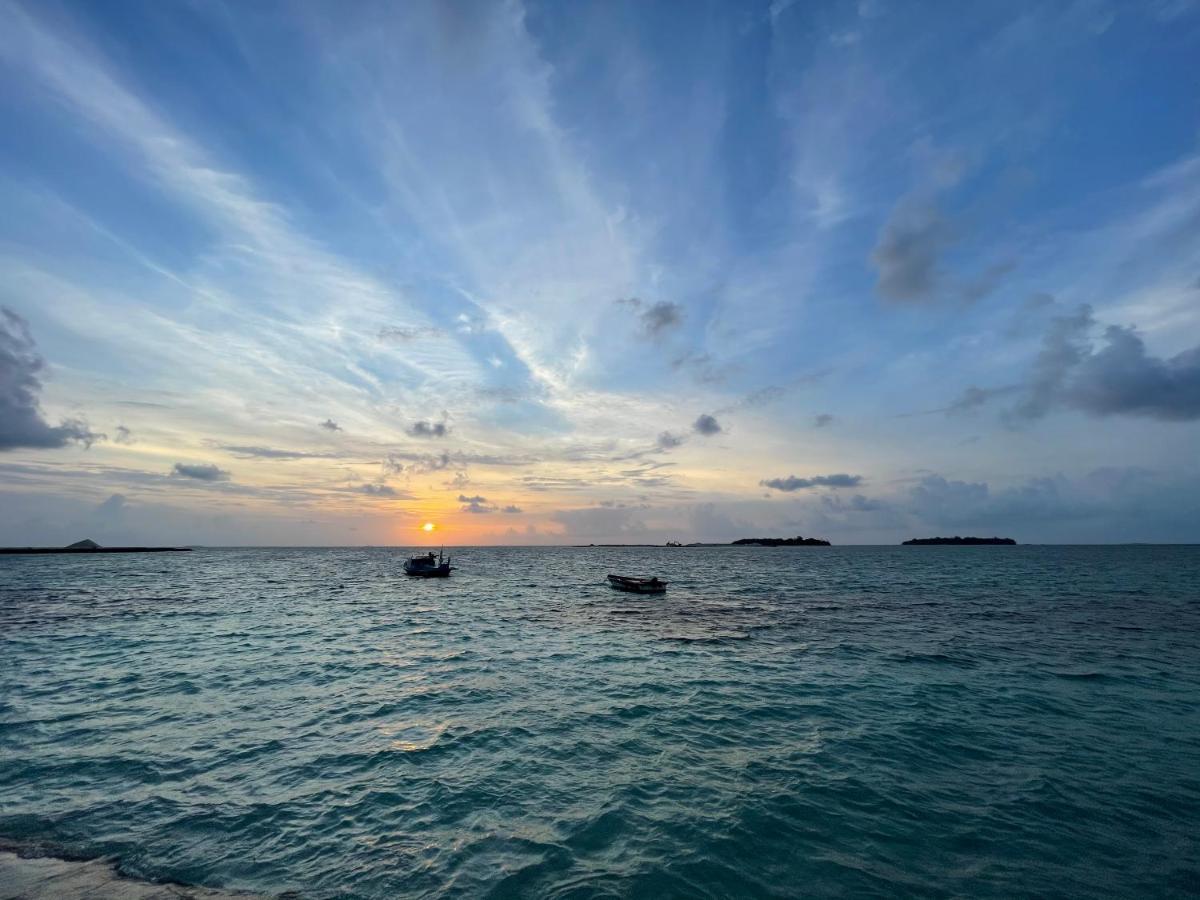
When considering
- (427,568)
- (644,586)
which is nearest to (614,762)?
(644,586)

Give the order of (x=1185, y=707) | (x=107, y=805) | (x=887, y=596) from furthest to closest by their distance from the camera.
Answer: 1. (x=887, y=596)
2. (x=1185, y=707)
3. (x=107, y=805)

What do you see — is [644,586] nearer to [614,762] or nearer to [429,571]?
[429,571]

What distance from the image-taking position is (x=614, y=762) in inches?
613

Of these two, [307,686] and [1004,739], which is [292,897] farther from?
[1004,739]

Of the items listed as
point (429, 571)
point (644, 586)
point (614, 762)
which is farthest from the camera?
point (429, 571)

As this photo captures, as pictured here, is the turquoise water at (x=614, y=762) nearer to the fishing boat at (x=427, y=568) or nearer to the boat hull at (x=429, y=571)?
the boat hull at (x=429, y=571)

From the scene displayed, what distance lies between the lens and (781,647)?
32.4 meters

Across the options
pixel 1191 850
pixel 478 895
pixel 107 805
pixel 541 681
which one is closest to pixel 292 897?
pixel 478 895

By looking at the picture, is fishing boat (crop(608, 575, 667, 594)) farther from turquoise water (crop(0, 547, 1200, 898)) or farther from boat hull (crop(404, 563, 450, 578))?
boat hull (crop(404, 563, 450, 578))

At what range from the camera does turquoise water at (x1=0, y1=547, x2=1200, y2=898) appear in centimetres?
1062

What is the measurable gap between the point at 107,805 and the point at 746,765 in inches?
628

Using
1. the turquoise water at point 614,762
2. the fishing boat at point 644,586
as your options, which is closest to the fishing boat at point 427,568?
the fishing boat at point 644,586

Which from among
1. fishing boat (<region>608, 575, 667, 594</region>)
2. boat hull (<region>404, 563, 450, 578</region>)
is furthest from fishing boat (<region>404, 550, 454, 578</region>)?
fishing boat (<region>608, 575, 667, 594</region>)

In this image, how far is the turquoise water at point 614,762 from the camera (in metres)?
10.6
